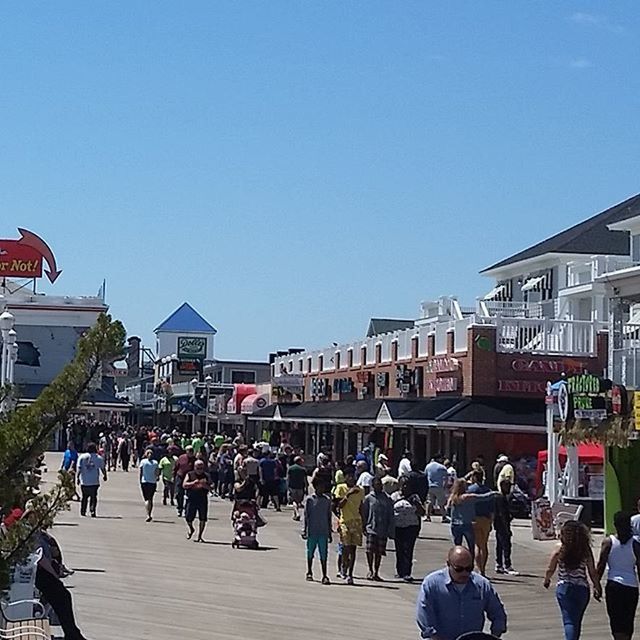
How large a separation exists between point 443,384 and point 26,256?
4211 cm

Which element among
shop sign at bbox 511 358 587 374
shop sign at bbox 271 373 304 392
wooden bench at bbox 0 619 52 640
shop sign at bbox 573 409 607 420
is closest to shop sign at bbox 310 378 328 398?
shop sign at bbox 271 373 304 392

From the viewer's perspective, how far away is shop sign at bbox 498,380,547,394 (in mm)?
35188

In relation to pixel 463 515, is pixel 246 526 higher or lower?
lower

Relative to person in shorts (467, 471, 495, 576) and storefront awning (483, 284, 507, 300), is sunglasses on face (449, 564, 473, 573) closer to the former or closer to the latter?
person in shorts (467, 471, 495, 576)

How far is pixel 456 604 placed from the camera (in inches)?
354

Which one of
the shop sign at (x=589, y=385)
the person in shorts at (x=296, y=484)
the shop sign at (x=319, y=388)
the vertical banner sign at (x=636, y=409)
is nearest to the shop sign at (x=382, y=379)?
the shop sign at (x=319, y=388)

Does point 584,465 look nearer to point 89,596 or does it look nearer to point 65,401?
point 89,596

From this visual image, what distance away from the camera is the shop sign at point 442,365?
120 ft

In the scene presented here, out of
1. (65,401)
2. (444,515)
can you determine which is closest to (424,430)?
(444,515)

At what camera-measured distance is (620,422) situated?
82.7ft

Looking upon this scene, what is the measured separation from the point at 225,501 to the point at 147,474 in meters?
7.37

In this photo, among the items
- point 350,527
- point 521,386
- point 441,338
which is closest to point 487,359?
point 521,386

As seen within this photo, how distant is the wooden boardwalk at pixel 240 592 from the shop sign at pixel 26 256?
159 ft

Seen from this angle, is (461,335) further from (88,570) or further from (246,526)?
(88,570)
